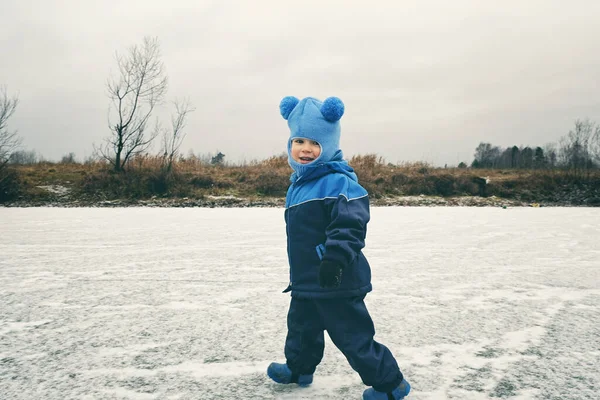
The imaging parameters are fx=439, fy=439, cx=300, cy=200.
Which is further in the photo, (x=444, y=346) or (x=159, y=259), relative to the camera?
(x=159, y=259)

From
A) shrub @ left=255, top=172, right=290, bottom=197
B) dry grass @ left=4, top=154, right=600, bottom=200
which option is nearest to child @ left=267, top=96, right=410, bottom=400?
dry grass @ left=4, top=154, right=600, bottom=200

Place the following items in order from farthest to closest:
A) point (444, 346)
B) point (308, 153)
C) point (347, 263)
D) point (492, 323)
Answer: point (492, 323), point (444, 346), point (308, 153), point (347, 263)

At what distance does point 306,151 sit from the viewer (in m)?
1.73

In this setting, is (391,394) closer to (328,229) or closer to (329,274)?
(329,274)

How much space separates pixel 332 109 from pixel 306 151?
7.5 inches

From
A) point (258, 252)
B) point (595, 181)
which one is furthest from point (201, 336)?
point (595, 181)

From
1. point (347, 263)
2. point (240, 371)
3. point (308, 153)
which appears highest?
point (308, 153)

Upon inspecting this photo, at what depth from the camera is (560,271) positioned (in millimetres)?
3893

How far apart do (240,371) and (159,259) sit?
9.40 ft

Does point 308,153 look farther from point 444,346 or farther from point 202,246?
point 202,246

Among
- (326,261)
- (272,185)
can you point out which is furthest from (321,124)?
(272,185)

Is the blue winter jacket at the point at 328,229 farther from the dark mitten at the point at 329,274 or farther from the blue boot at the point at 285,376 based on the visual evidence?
the blue boot at the point at 285,376

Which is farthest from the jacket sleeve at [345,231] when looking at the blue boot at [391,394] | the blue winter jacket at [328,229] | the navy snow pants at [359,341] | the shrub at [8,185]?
the shrub at [8,185]

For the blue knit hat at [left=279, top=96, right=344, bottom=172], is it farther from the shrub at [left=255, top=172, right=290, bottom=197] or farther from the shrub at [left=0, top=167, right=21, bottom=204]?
the shrub at [left=0, top=167, right=21, bottom=204]
